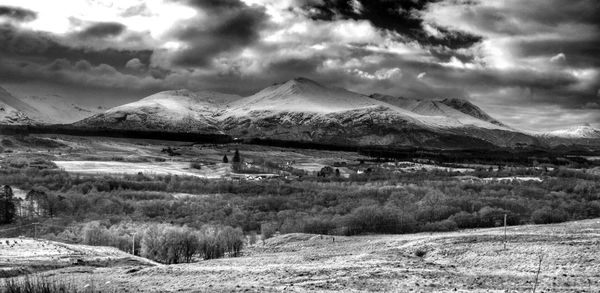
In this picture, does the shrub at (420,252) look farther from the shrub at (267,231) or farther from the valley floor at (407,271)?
the shrub at (267,231)

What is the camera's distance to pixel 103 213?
370ft

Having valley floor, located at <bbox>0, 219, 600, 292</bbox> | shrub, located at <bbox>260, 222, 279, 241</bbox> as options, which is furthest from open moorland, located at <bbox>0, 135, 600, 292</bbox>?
shrub, located at <bbox>260, 222, 279, 241</bbox>

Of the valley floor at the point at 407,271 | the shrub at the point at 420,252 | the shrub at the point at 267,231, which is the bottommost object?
the shrub at the point at 267,231

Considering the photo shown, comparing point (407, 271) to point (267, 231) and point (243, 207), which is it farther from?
point (243, 207)

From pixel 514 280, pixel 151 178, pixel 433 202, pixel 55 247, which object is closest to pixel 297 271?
pixel 514 280

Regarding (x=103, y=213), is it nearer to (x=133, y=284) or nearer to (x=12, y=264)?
(x=12, y=264)

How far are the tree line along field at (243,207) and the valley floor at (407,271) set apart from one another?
929 inches

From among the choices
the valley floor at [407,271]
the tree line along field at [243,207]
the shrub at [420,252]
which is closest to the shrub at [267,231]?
the tree line along field at [243,207]

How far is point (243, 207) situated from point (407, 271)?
87.6 meters

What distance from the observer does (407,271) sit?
3591cm

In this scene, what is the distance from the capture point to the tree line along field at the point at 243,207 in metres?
74.1

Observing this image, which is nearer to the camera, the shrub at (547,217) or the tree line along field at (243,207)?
the tree line along field at (243,207)

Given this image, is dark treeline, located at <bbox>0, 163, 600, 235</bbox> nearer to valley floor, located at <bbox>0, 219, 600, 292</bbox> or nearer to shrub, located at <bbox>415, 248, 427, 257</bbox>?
shrub, located at <bbox>415, 248, 427, 257</bbox>

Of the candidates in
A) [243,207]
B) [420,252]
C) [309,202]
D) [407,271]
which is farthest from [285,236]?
[309,202]
